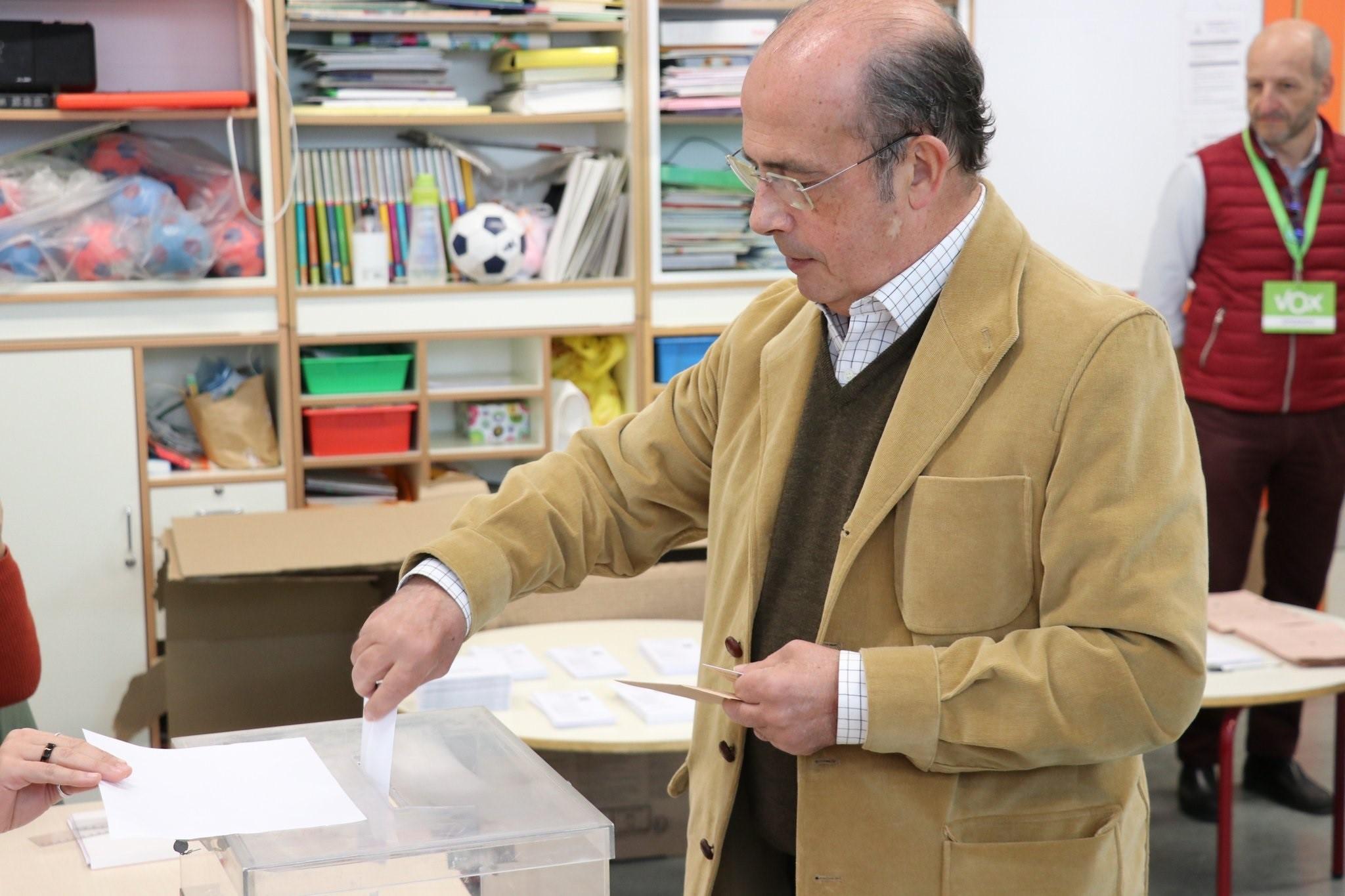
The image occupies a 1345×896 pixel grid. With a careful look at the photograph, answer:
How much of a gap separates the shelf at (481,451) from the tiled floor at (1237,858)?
47.7 inches

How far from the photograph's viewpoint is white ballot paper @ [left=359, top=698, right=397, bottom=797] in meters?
1.26

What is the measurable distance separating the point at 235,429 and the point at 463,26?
127 centimetres

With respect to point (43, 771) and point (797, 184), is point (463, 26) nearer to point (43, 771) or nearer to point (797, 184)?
point (797, 184)

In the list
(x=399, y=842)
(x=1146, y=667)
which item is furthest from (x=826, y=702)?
(x=399, y=842)

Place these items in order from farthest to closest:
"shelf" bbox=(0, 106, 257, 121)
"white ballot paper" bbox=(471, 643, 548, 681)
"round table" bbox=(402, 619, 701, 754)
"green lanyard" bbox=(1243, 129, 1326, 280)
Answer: "green lanyard" bbox=(1243, 129, 1326, 280), "shelf" bbox=(0, 106, 257, 121), "white ballot paper" bbox=(471, 643, 548, 681), "round table" bbox=(402, 619, 701, 754)

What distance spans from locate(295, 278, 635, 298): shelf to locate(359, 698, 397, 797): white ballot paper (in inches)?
107

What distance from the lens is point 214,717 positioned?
10.1 feet

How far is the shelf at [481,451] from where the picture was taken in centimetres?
405

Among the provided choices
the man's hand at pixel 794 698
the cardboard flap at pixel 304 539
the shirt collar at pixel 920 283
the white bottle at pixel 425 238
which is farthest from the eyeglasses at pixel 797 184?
the white bottle at pixel 425 238

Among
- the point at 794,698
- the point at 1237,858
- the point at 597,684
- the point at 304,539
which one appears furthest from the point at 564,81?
the point at 794,698

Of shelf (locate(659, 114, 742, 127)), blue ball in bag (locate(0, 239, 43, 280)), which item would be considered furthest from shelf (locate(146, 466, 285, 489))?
shelf (locate(659, 114, 742, 127))

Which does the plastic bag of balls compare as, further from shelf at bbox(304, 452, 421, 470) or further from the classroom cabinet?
shelf at bbox(304, 452, 421, 470)

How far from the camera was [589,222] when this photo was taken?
4.11m

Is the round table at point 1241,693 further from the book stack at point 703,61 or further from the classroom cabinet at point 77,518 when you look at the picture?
the classroom cabinet at point 77,518
